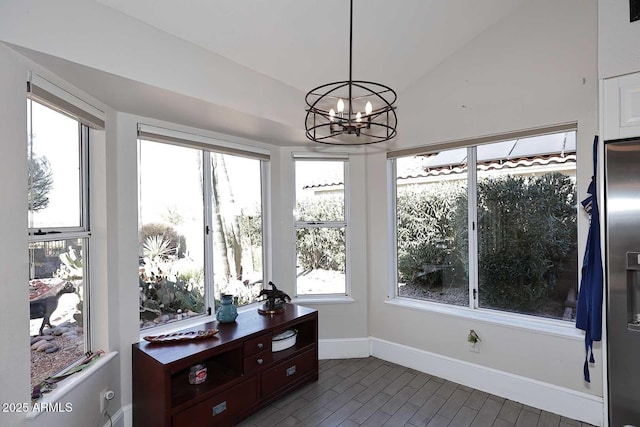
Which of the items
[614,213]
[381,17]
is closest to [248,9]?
[381,17]

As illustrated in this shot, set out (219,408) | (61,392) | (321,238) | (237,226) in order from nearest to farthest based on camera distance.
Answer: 1. (61,392)
2. (219,408)
3. (237,226)
4. (321,238)

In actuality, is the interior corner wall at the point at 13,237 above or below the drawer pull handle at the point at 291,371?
above

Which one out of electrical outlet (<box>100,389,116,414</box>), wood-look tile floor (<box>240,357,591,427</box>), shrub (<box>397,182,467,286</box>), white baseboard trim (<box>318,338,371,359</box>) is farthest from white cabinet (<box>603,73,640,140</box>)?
electrical outlet (<box>100,389,116,414</box>)

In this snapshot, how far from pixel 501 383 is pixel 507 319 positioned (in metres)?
0.53

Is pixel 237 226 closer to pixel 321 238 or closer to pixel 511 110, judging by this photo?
pixel 321 238

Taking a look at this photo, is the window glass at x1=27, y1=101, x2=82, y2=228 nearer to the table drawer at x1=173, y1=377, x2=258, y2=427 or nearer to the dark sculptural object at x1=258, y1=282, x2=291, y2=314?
the table drawer at x1=173, y1=377, x2=258, y2=427

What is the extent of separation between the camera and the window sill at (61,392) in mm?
1617

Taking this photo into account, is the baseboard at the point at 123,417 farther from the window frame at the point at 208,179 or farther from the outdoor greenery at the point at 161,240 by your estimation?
the outdoor greenery at the point at 161,240

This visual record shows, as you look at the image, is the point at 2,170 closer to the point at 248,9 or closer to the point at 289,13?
the point at 248,9

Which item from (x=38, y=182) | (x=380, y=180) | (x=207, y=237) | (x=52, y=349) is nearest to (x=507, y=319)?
(x=380, y=180)

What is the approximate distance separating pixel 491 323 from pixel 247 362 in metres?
2.07

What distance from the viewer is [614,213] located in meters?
1.68

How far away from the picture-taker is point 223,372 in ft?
8.05

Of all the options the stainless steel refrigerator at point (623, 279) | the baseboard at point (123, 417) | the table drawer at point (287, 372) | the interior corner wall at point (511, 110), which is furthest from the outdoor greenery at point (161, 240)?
the stainless steel refrigerator at point (623, 279)
